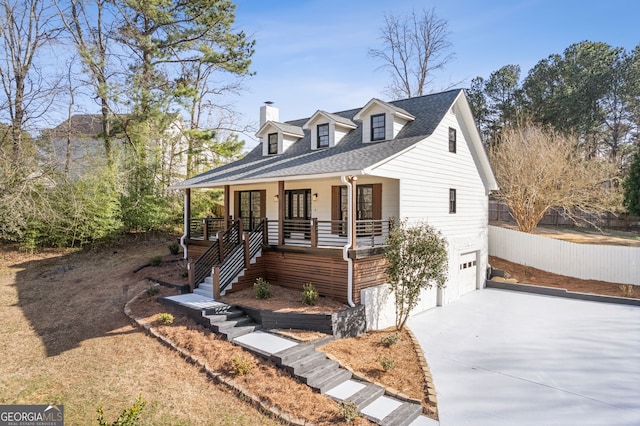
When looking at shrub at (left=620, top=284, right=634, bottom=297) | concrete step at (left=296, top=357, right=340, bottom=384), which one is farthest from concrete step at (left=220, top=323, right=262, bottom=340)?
shrub at (left=620, top=284, right=634, bottom=297)

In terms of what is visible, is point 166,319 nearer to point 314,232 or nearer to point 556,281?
point 314,232

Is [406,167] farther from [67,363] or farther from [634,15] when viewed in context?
[634,15]

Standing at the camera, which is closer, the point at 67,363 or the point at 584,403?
the point at 584,403

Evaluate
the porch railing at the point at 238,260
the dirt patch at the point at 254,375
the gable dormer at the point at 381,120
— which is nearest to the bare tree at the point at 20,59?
the porch railing at the point at 238,260

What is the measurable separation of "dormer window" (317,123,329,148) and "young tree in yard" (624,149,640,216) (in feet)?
66.4

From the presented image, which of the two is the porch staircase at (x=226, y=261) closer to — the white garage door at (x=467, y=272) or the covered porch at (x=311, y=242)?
the covered porch at (x=311, y=242)

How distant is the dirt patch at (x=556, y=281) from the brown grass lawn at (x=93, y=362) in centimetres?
1491

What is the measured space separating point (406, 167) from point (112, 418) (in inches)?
389

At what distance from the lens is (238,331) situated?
28.9ft

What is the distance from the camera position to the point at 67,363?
779cm

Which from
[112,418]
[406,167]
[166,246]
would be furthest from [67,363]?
[166,246]

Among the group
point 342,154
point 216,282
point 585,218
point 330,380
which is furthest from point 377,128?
point 585,218

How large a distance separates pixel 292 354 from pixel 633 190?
24.7 meters

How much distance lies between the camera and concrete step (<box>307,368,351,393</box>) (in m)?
6.66
